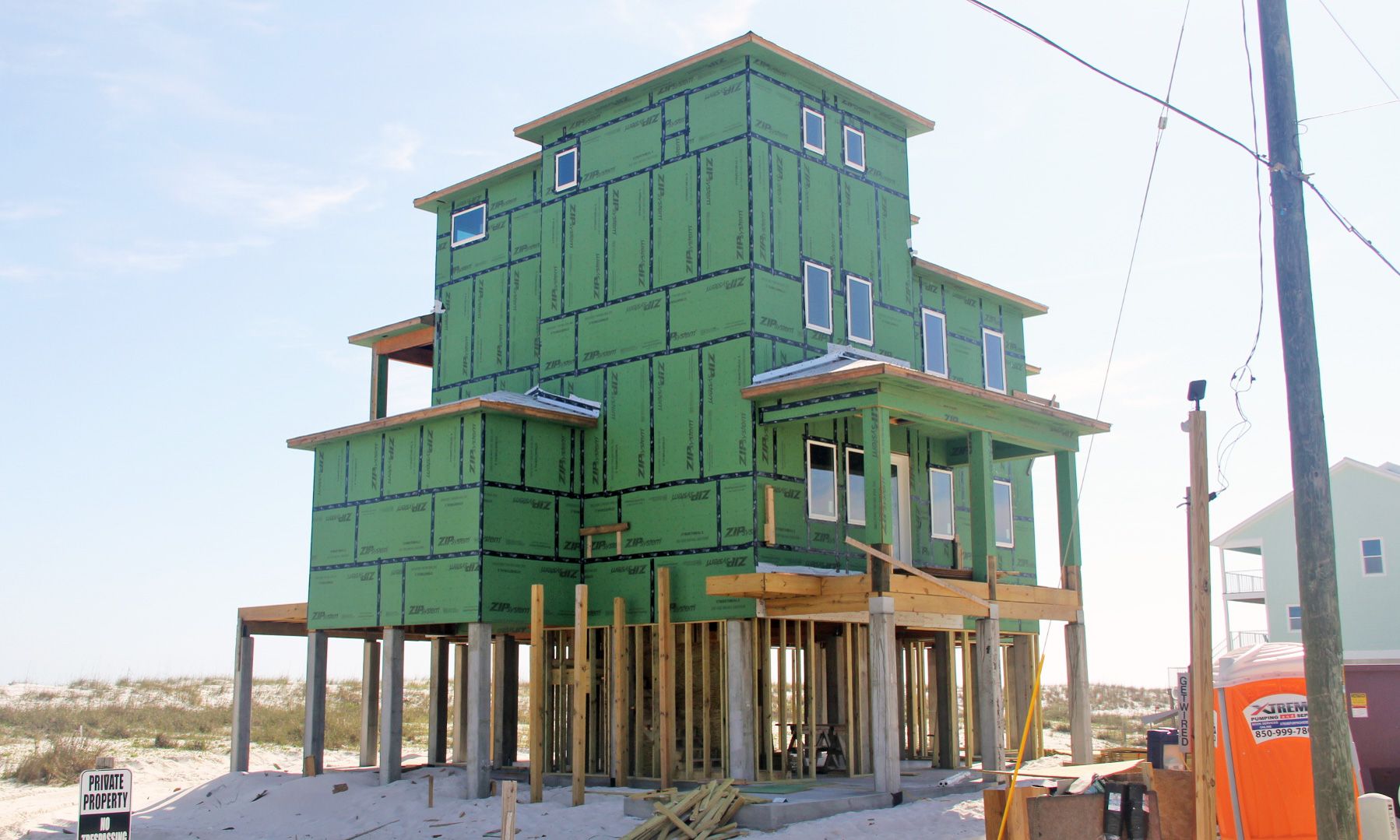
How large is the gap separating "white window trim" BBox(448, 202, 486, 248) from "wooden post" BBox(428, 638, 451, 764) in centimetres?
902

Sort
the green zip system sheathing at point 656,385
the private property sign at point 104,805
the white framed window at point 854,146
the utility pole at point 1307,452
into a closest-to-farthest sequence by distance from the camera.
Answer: the utility pole at point 1307,452
the private property sign at point 104,805
the green zip system sheathing at point 656,385
the white framed window at point 854,146

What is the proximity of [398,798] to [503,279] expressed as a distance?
37.4ft

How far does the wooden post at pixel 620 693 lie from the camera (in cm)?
2350

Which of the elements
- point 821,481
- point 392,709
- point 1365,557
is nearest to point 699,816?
point 821,481

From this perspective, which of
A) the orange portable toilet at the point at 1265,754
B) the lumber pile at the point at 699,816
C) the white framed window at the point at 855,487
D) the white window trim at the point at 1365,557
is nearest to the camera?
the orange portable toilet at the point at 1265,754

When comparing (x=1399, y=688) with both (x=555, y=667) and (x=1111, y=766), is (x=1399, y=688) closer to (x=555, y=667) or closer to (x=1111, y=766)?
(x=1111, y=766)

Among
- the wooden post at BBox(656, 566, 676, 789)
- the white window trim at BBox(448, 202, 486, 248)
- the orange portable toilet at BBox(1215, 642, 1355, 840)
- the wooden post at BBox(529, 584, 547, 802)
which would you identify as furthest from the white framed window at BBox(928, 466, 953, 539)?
the orange portable toilet at BBox(1215, 642, 1355, 840)

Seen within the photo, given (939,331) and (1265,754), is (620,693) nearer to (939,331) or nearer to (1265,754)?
(939,331)

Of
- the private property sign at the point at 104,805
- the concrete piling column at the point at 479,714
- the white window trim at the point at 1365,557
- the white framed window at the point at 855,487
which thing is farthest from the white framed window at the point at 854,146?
the white window trim at the point at 1365,557

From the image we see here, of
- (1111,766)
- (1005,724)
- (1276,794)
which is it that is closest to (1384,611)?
(1005,724)

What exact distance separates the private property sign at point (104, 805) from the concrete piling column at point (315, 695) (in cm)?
1663

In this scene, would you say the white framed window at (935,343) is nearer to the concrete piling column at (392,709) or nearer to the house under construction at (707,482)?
the house under construction at (707,482)

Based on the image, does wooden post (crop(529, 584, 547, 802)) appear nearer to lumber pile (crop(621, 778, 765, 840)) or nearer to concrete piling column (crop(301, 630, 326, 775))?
lumber pile (crop(621, 778, 765, 840))

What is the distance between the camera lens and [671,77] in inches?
1029
